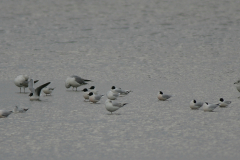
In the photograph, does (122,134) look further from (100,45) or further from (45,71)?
(100,45)

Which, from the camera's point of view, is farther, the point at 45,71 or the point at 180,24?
the point at 180,24

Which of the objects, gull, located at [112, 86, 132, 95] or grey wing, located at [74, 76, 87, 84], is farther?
grey wing, located at [74, 76, 87, 84]

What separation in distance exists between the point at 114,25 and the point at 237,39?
10308 millimetres

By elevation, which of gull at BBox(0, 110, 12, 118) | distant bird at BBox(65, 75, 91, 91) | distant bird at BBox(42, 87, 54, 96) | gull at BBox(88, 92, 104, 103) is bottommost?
gull at BBox(0, 110, 12, 118)

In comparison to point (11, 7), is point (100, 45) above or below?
below

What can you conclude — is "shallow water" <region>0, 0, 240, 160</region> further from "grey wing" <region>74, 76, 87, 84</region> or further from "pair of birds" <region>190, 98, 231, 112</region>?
"grey wing" <region>74, 76, 87, 84</region>

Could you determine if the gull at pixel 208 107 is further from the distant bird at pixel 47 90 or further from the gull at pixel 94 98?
the distant bird at pixel 47 90

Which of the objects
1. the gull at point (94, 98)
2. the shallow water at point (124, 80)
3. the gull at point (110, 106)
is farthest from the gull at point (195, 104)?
the gull at point (94, 98)

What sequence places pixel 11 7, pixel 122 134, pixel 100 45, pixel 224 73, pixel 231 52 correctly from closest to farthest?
1. pixel 122 134
2. pixel 224 73
3. pixel 231 52
4. pixel 100 45
5. pixel 11 7

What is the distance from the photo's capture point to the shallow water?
32.0ft

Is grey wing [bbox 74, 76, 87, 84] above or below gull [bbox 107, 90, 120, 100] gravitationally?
above

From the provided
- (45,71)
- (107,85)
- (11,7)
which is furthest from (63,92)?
(11,7)

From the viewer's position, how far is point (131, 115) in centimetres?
1251

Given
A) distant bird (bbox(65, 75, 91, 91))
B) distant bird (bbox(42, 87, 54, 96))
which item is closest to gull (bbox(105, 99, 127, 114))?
distant bird (bbox(42, 87, 54, 96))
